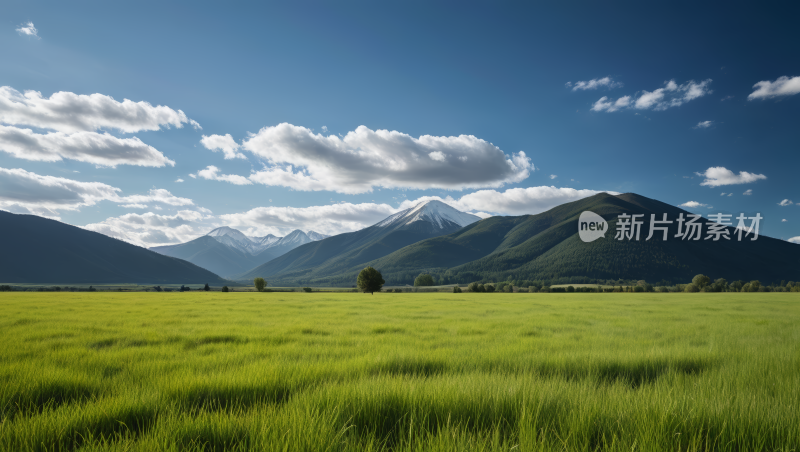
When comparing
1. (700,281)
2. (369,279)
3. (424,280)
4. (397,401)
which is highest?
(397,401)

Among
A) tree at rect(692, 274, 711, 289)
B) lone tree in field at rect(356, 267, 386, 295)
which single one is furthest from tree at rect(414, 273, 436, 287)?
tree at rect(692, 274, 711, 289)

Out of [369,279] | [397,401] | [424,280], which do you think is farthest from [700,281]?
[397,401]

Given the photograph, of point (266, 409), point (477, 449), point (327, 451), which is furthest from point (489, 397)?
point (266, 409)

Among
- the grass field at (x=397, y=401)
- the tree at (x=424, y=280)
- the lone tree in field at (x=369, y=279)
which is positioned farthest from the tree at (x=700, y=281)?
the grass field at (x=397, y=401)

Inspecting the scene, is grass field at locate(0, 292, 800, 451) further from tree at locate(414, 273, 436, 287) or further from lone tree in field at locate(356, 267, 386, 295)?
tree at locate(414, 273, 436, 287)

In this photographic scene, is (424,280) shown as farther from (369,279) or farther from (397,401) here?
(397,401)

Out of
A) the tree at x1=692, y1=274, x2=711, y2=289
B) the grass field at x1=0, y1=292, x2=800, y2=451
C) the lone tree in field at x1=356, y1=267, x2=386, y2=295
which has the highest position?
the grass field at x1=0, y1=292, x2=800, y2=451

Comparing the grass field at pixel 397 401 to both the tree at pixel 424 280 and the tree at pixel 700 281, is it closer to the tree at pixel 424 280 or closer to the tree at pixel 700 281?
the tree at pixel 700 281

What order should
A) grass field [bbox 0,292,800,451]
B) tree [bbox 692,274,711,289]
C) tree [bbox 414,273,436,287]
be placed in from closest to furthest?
grass field [bbox 0,292,800,451], tree [bbox 692,274,711,289], tree [bbox 414,273,436,287]

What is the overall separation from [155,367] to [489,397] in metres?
4.78

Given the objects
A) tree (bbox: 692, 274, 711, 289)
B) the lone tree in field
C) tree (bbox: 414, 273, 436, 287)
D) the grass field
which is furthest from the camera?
tree (bbox: 414, 273, 436, 287)

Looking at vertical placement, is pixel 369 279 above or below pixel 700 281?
below

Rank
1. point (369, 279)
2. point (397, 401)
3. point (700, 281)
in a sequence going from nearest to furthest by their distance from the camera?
point (397, 401) < point (369, 279) < point (700, 281)

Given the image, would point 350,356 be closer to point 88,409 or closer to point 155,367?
point 155,367
